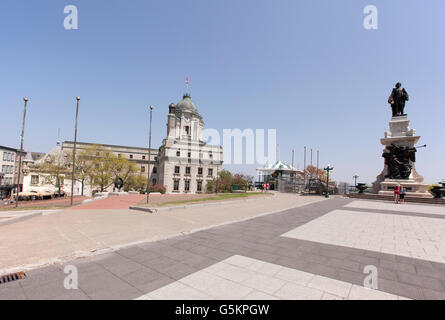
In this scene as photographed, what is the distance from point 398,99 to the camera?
25.8 meters

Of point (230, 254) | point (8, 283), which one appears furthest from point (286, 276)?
point (8, 283)

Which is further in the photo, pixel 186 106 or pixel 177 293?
pixel 186 106

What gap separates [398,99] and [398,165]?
932 centimetres

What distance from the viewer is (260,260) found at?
4.48 metres

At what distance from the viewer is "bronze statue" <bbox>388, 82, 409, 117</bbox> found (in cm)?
2569

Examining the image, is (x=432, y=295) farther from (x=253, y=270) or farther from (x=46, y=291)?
(x=46, y=291)

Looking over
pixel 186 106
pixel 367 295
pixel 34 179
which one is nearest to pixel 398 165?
pixel 367 295

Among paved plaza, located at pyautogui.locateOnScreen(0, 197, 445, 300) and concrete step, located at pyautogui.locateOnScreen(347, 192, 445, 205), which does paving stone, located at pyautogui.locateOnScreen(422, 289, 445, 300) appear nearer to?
paved plaza, located at pyautogui.locateOnScreen(0, 197, 445, 300)

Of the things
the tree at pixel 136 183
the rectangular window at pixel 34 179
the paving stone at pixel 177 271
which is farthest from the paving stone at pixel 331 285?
the rectangular window at pixel 34 179

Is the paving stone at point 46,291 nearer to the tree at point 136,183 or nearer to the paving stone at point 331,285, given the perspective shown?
the paving stone at point 331,285

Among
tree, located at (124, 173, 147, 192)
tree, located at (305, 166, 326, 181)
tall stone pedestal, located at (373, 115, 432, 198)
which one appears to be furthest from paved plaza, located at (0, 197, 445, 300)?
tree, located at (305, 166, 326, 181)

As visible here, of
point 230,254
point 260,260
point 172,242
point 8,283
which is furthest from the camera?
point 172,242
